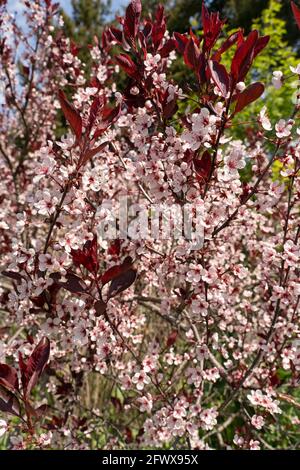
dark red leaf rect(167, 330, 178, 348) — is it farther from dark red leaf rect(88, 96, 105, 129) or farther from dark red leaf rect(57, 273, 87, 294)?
dark red leaf rect(88, 96, 105, 129)

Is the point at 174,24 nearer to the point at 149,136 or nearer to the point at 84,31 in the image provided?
the point at 84,31

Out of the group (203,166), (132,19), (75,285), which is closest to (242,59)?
(203,166)

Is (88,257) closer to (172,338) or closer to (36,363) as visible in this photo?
(36,363)

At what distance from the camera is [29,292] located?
1.74 metres

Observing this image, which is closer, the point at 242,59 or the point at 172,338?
the point at 242,59

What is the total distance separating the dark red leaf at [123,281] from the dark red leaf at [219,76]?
0.72 m

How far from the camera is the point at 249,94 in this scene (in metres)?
1.47

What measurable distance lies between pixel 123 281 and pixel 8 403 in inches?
23.4

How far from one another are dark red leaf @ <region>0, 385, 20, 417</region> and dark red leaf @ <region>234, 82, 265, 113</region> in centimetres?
130

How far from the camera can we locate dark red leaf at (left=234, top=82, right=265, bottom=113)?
4.73 ft

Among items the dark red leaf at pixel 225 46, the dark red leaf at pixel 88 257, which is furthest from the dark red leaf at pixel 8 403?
the dark red leaf at pixel 225 46

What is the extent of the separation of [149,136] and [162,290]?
3.23ft
